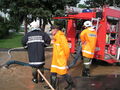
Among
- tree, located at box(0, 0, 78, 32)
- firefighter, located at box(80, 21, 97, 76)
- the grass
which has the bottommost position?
the grass

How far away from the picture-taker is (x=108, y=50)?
924 centimetres

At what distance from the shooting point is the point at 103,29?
8.73 metres

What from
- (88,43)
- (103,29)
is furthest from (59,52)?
(103,29)

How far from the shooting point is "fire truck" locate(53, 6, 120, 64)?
8.72 metres

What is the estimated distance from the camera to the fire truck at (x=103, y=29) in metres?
8.72

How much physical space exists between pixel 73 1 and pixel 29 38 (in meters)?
12.9

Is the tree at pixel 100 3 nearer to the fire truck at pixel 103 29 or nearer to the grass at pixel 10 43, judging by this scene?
the grass at pixel 10 43

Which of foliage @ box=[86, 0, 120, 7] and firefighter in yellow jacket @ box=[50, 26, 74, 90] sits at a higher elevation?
foliage @ box=[86, 0, 120, 7]

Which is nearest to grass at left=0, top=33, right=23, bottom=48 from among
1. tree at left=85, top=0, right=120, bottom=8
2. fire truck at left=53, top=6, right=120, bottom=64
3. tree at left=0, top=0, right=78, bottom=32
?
tree at left=0, top=0, right=78, bottom=32

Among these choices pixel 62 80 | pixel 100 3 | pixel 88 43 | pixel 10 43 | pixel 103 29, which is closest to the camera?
pixel 62 80

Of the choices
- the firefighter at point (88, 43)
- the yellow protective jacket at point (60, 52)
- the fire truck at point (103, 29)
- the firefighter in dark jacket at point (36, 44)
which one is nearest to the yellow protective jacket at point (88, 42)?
the firefighter at point (88, 43)

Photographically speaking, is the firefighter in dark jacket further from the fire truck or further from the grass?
the grass

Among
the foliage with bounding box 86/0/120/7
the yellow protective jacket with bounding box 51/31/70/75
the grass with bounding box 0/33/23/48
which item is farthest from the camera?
the foliage with bounding box 86/0/120/7

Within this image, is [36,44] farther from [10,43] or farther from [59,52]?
[10,43]
